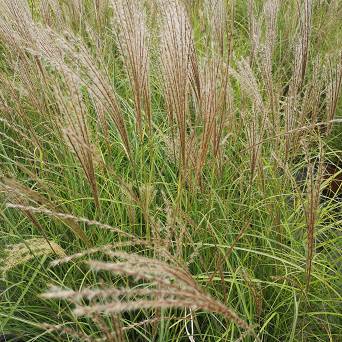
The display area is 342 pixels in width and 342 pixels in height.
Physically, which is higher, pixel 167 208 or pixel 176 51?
pixel 176 51

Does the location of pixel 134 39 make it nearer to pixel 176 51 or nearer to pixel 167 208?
pixel 176 51

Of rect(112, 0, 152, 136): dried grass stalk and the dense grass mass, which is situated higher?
rect(112, 0, 152, 136): dried grass stalk

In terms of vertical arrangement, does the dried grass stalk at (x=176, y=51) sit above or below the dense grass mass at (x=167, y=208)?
above

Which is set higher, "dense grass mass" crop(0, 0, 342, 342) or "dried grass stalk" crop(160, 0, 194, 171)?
"dried grass stalk" crop(160, 0, 194, 171)

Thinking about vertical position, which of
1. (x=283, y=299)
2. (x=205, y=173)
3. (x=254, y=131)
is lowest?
(x=283, y=299)

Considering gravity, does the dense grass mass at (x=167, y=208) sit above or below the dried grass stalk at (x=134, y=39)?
below

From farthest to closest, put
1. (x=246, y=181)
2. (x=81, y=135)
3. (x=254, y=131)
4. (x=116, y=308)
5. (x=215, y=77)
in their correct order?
1. (x=246, y=181)
2. (x=254, y=131)
3. (x=215, y=77)
4. (x=81, y=135)
5. (x=116, y=308)

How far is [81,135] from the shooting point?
3.63ft

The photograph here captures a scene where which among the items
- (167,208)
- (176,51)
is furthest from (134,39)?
(167,208)

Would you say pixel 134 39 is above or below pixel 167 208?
above

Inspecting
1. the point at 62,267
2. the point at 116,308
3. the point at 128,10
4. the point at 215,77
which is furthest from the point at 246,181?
the point at 116,308

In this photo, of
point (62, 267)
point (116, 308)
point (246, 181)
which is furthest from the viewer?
point (246, 181)

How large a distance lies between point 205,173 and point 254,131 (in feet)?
1.70

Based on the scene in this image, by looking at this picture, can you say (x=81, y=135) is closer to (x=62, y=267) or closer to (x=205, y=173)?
(x=62, y=267)
